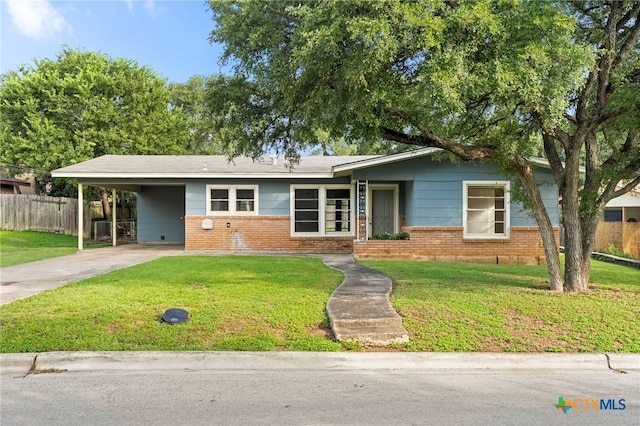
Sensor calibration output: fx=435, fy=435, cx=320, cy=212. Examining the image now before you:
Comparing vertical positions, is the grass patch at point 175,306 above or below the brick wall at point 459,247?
below

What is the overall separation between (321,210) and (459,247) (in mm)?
4825

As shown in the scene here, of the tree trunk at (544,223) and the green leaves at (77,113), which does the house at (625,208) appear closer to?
the tree trunk at (544,223)

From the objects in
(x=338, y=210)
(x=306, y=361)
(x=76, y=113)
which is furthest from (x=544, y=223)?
(x=76, y=113)

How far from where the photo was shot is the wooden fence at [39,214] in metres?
21.2

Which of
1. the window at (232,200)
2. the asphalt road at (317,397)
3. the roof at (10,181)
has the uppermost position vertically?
the roof at (10,181)

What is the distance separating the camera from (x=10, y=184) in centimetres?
2841

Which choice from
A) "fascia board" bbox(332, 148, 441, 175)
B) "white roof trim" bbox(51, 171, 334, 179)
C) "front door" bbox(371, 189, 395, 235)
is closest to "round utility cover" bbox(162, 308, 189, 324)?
"fascia board" bbox(332, 148, 441, 175)

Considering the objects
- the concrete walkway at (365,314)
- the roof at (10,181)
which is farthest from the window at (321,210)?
the roof at (10,181)

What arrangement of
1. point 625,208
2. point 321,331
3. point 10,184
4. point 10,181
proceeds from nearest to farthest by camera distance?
point 321,331 < point 625,208 < point 10,181 < point 10,184

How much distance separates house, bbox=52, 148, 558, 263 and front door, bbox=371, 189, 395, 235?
0.04 meters

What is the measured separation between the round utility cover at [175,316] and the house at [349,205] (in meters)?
7.47

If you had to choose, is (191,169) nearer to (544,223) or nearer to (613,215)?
(544,223)

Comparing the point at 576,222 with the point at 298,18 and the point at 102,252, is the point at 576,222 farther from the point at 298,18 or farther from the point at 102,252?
the point at 102,252

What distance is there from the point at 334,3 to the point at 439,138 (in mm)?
3185
